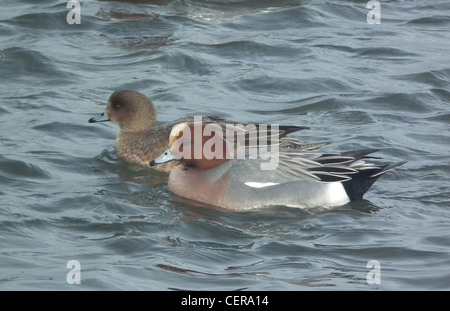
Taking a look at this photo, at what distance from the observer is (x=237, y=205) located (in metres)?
7.93

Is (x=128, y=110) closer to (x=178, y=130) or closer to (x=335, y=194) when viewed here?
(x=178, y=130)

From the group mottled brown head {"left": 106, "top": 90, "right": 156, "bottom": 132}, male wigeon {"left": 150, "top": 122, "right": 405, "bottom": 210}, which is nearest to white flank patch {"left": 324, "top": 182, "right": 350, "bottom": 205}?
male wigeon {"left": 150, "top": 122, "right": 405, "bottom": 210}

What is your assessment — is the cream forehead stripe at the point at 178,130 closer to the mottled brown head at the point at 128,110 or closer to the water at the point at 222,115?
the water at the point at 222,115

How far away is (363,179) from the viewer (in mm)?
8031

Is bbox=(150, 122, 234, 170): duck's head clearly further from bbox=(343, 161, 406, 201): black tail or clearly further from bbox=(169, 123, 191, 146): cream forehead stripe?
bbox=(343, 161, 406, 201): black tail

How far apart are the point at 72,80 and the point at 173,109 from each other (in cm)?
109

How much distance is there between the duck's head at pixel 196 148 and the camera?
26.7 feet

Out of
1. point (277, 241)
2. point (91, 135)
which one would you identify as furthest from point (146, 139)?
point (277, 241)

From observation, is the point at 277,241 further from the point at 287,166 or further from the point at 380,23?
the point at 380,23

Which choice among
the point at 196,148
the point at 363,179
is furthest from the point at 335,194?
the point at 196,148

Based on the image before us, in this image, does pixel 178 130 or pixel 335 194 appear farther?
pixel 178 130

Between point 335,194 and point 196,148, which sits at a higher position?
point 196,148

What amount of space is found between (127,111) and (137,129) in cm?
16

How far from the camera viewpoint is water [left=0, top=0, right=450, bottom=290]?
679cm
